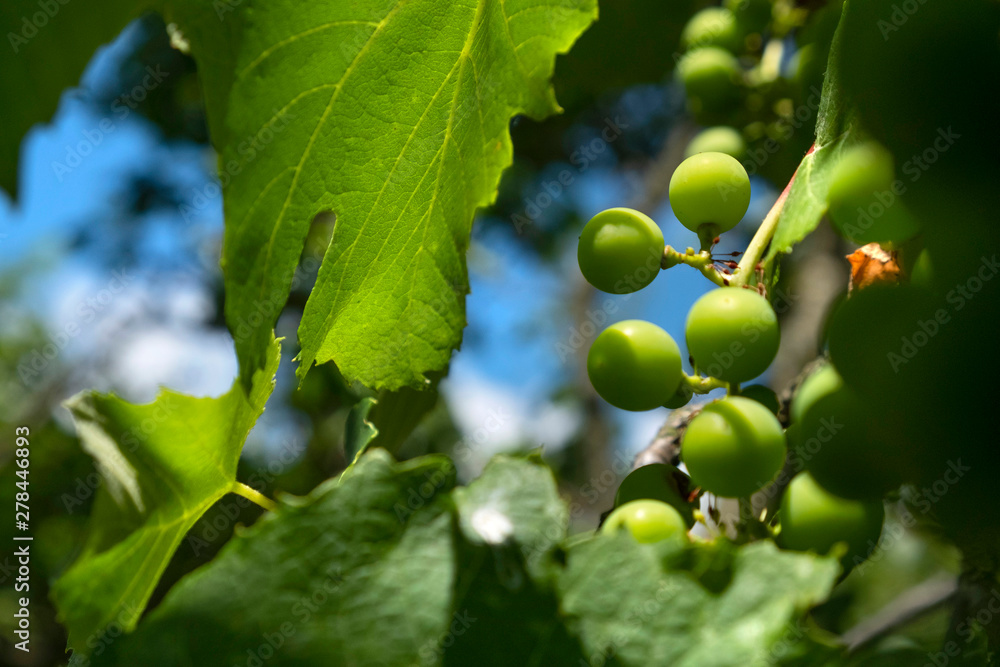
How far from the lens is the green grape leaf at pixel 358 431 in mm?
855

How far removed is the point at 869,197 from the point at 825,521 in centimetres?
23

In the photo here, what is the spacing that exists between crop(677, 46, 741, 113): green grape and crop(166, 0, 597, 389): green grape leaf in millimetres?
479

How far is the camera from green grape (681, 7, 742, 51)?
4.71ft

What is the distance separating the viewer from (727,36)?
1.43 m

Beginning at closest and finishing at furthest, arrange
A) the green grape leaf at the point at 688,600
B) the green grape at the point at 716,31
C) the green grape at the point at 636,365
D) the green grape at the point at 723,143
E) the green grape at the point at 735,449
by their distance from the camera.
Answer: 1. the green grape leaf at the point at 688,600
2. the green grape at the point at 735,449
3. the green grape at the point at 636,365
4. the green grape at the point at 723,143
5. the green grape at the point at 716,31

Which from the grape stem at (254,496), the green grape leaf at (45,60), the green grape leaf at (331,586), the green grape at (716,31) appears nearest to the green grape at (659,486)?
the green grape leaf at (331,586)

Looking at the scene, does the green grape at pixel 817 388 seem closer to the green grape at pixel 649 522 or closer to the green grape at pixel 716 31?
the green grape at pixel 649 522

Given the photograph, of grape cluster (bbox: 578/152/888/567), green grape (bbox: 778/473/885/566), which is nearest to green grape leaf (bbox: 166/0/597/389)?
grape cluster (bbox: 578/152/888/567)

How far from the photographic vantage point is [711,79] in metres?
1.39

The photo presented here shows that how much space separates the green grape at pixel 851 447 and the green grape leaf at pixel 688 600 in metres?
0.09

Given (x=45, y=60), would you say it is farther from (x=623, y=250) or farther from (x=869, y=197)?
(x=869, y=197)

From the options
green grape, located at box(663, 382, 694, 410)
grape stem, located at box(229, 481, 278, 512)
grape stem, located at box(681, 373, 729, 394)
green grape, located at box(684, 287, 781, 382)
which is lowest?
grape stem, located at box(229, 481, 278, 512)

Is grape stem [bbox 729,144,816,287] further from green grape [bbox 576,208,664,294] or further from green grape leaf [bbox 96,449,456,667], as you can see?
green grape leaf [bbox 96,449,456,667]

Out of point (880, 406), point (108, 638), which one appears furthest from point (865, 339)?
point (108, 638)
